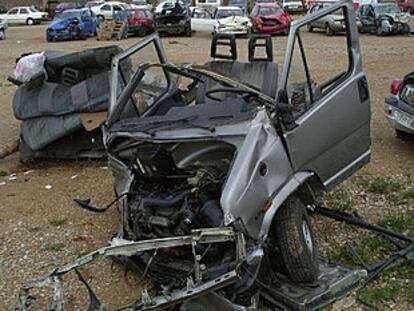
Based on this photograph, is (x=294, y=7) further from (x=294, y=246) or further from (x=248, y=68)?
(x=294, y=246)

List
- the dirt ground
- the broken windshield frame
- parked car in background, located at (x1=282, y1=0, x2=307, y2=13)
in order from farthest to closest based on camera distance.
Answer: parked car in background, located at (x1=282, y1=0, x2=307, y2=13)
the broken windshield frame
the dirt ground

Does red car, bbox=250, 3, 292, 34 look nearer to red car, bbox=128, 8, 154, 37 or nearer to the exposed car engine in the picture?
red car, bbox=128, 8, 154, 37

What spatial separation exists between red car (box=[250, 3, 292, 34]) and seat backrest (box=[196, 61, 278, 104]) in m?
19.0

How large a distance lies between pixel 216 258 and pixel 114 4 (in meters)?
31.8

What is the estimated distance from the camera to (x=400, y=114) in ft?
25.3

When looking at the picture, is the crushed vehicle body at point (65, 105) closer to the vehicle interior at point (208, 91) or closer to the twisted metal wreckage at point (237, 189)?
the vehicle interior at point (208, 91)

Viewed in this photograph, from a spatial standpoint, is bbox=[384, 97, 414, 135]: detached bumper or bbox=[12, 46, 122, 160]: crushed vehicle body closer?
A: bbox=[384, 97, 414, 135]: detached bumper

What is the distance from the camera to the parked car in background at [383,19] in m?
24.4

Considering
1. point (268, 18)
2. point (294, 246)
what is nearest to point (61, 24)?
point (268, 18)

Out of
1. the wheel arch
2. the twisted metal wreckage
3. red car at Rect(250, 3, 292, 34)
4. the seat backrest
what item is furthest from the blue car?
the wheel arch

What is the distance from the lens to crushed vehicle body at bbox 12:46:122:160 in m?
7.83

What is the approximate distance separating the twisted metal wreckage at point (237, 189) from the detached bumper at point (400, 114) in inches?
96.5

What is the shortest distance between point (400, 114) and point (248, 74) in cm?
290

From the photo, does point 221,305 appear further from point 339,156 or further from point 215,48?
point 215,48
